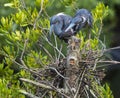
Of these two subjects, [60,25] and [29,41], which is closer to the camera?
[60,25]

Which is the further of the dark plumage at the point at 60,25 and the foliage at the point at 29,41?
the foliage at the point at 29,41

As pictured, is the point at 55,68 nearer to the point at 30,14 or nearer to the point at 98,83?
the point at 98,83

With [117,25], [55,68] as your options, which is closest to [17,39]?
[55,68]

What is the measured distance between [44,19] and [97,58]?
0.37 m

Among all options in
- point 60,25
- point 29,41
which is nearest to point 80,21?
point 60,25

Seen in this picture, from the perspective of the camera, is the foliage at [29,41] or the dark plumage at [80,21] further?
A: the foliage at [29,41]

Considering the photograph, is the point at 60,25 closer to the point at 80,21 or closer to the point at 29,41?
the point at 80,21

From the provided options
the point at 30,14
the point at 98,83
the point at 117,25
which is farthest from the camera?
the point at 117,25

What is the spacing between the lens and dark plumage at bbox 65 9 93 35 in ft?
5.34

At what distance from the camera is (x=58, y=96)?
1599 millimetres

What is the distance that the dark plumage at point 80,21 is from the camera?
163 cm

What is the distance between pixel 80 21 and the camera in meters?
1.65

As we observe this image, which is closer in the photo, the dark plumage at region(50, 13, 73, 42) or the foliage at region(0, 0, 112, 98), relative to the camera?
the dark plumage at region(50, 13, 73, 42)

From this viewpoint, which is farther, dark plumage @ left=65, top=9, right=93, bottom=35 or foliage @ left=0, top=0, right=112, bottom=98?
foliage @ left=0, top=0, right=112, bottom=98
